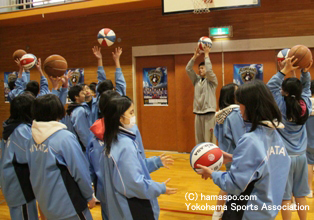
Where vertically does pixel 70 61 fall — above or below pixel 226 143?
above

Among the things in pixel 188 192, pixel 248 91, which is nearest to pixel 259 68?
pixel 188 192

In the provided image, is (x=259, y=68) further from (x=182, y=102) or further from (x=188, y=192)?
(x=188, y=192)

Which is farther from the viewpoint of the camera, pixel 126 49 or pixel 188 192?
pixel 126 49

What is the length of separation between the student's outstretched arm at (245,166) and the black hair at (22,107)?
81.1 inches

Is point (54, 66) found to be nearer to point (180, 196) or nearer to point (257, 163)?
point (180, 196)

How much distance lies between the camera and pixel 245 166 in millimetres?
1944

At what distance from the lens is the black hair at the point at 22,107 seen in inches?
120

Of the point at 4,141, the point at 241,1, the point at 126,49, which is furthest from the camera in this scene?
the point at 126,49

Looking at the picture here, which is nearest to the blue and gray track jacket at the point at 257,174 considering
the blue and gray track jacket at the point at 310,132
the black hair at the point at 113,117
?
the black hair at the point at 113,117

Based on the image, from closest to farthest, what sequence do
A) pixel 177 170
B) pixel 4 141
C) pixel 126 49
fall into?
1. pixel 4 141
2. pixel 177 170
3. pixel 126 49

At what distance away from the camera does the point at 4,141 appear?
3.20 meters

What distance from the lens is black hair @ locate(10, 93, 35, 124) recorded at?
304 cm

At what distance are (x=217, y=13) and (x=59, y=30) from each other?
440 cm

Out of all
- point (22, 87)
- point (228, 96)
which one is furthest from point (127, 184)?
point (22, 87)
